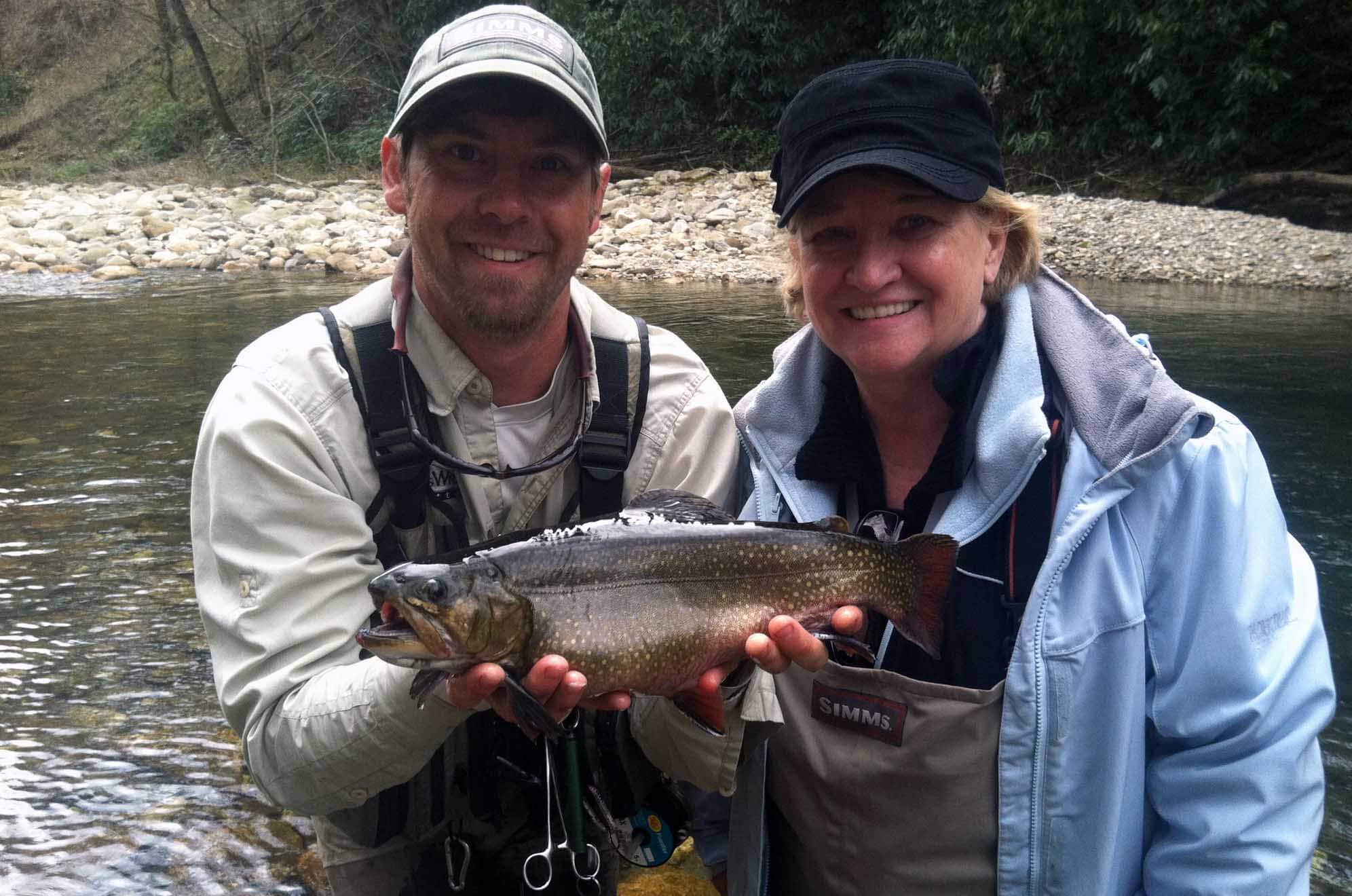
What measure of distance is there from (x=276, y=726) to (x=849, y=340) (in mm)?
1613

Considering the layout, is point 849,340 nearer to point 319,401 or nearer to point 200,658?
point 319,401

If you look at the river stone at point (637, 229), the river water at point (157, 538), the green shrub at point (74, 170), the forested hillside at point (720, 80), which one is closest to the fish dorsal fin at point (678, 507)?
the river water at point (157, 538)

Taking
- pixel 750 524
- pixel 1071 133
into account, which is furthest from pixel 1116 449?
pixel 1071 133

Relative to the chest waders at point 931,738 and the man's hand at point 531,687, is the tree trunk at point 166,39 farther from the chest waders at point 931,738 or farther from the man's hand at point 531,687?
the chest waders at point 931,738

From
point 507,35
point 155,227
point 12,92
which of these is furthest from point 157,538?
point 12,92

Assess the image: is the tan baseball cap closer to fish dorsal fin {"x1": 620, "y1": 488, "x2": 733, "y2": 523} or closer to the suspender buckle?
the suspender buckle

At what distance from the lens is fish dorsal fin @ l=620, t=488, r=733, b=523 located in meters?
2.73

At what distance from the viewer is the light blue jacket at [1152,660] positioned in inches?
94.0

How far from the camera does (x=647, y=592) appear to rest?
2582 mm

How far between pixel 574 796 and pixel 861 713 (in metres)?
0.81

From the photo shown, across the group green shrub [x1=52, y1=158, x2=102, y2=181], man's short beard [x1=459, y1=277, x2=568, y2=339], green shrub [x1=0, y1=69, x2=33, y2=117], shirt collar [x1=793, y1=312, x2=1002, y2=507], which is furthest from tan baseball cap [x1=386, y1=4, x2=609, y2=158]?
green shrub [x1=0, y1=69, x2=33, y2=117]

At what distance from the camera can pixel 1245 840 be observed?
238 cm

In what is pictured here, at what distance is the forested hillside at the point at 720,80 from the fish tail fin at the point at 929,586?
64.3ft

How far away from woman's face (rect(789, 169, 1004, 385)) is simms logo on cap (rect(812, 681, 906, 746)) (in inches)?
30.4
